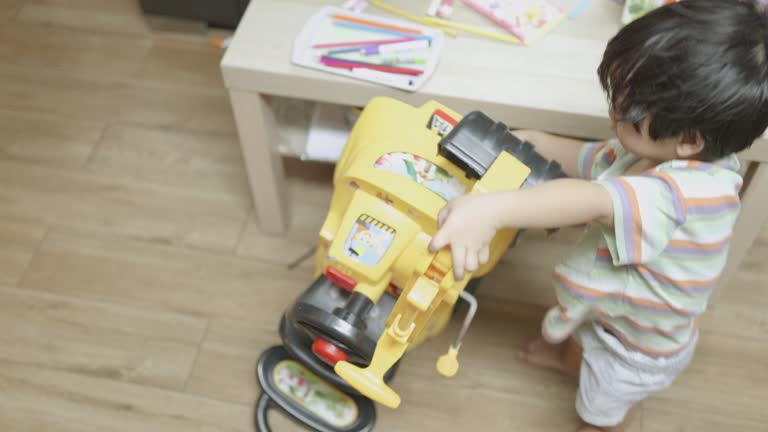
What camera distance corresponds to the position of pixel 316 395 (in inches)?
43.7

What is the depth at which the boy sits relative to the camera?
2.12ft

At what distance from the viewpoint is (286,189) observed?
4.37 ft

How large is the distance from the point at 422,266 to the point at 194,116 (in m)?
1.00

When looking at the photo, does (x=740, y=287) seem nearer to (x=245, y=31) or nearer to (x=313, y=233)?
(x=313, y=233)

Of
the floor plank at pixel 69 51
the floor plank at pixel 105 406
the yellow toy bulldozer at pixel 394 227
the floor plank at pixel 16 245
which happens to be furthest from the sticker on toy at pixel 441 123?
the floor plank at pixel 69 51

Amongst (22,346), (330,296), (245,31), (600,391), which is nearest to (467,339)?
(600,391)

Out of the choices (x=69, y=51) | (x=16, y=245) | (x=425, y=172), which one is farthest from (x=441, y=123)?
(x=69, y=51)

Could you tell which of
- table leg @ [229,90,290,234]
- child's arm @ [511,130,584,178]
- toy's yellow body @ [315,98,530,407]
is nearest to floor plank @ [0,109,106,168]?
table leg @ [229,90,290,234]

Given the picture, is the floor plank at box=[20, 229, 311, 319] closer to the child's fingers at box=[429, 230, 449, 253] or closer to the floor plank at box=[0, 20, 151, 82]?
the floor plank at box=[0, 20, 151, 82]

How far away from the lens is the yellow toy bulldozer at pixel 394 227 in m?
0.73

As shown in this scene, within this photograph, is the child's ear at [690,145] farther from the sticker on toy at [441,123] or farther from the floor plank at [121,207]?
the floor plank at [121,207]

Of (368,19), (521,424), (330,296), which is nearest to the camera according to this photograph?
(330,296)

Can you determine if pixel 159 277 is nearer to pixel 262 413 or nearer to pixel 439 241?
pixel 262 413

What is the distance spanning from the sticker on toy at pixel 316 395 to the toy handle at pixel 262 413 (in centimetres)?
3
